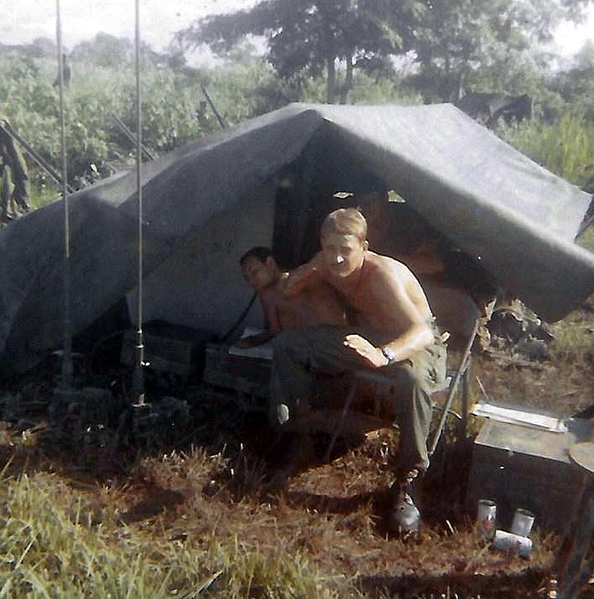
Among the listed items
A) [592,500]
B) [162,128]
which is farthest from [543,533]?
[162,128]

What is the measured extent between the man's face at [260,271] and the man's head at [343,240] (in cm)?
66

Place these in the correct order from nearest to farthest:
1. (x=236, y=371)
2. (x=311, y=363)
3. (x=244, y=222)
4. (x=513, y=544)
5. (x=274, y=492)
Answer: (x=513, y=544) → (x=274, y=492) → (x=311, y=363) → (x=236, y=371) → (x=244, y=222)

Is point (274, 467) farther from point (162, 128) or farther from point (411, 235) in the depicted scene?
point (162, 128)

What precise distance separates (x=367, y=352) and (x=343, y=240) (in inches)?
23.8

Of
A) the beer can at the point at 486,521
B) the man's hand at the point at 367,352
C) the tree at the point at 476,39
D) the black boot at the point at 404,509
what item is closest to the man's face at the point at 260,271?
the man's hand at the point at 367,352

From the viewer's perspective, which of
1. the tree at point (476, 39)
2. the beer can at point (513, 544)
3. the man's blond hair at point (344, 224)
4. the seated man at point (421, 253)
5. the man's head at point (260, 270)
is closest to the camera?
the beer can at point (513, 544)

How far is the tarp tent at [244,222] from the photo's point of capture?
4426mm

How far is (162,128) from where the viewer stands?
18.6 m

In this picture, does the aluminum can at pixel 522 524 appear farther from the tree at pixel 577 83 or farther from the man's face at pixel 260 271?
the tree at pixel 577 83

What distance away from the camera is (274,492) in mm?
4207

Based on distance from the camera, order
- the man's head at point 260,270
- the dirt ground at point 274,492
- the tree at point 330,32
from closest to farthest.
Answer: the dirt ground at point 274,492, the man's head at point 260,270, the tree at point 330,32

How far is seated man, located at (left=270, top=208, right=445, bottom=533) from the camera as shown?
3973mm

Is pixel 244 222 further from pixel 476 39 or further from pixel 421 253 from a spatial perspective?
pixel 476 39

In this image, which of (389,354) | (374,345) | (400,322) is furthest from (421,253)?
(389,354)
